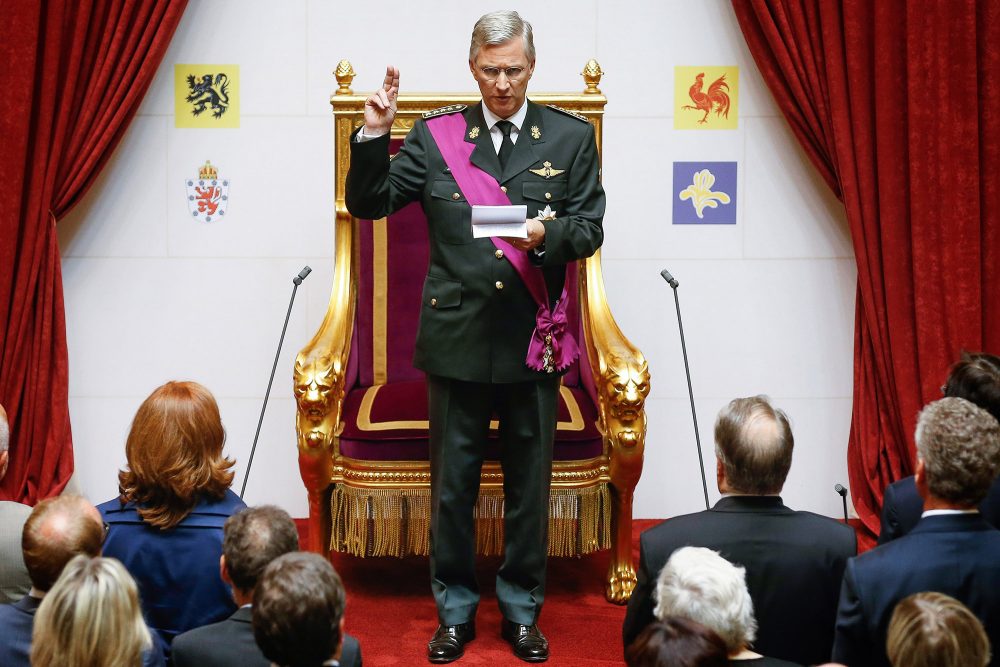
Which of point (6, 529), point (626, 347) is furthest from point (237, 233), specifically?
point (6, 529)

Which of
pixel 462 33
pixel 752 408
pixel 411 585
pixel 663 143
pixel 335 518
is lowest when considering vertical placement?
pixel 411 585

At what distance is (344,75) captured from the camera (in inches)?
169

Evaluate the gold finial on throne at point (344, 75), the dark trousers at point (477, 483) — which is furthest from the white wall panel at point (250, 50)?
the dark trousers at point (477, 483)

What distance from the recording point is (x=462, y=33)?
4965 mm

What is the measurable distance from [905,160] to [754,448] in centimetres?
264

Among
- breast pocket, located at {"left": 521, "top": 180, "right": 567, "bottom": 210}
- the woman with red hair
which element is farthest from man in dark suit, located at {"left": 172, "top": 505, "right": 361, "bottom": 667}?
breast pocket, located at {"left": 521, "top": 180, "right": 567, "bottom": 210}

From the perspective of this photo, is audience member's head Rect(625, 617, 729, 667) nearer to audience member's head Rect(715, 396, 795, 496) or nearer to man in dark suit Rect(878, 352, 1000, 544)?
audience member's head Rect(715, 396, 795, 496)

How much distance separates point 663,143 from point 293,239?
151 cm

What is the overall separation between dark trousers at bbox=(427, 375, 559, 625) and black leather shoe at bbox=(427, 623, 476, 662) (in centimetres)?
3

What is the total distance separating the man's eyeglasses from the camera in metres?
3.45

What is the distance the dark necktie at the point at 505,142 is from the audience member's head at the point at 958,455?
4.89ft

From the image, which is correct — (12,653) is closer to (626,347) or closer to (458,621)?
(458,621)

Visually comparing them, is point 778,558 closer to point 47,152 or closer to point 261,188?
point 261,188

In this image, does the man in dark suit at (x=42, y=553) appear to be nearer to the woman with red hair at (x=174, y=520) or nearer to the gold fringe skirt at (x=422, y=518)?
the woman with red hair at (x=174, y=520)
